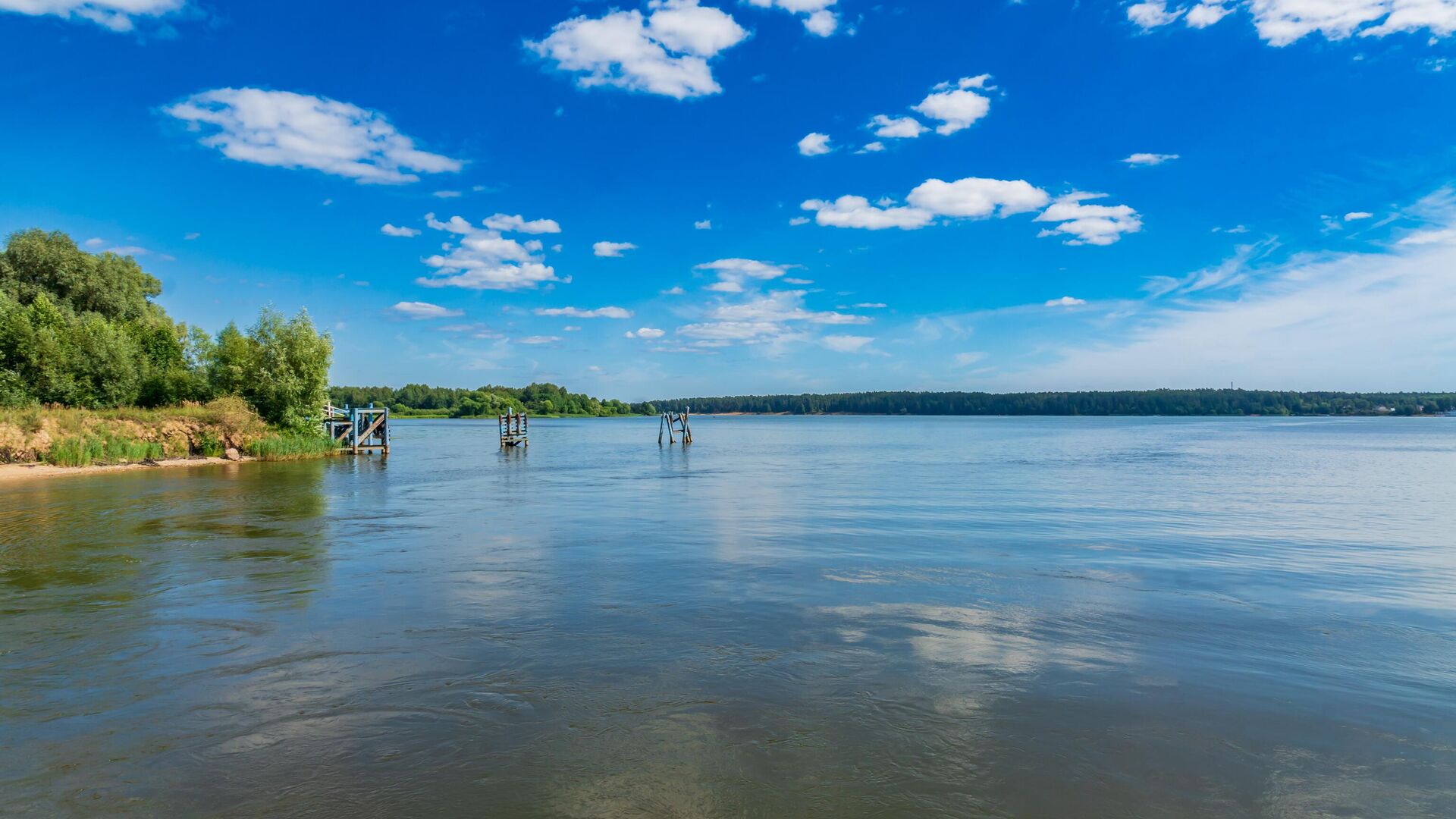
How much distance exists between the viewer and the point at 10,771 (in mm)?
5816

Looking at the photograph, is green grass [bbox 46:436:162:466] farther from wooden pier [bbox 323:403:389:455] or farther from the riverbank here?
wooden pier [bbox 323:403:389:455]

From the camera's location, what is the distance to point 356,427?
55375mm

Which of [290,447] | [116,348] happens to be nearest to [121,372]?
[116,348]

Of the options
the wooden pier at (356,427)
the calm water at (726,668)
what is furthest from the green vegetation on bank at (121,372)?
the calm water at (726,668)

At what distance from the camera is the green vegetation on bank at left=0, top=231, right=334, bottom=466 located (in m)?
Answer: 38.7

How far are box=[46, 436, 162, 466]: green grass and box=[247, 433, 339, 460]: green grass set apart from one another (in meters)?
5.78

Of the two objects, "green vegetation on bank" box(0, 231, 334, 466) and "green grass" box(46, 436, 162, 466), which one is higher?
"green vegetation on bank" box(0, 231, 334, 466)

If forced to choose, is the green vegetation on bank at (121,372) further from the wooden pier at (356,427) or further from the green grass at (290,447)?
the wooden pier at (356,427)

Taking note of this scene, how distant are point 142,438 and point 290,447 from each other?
27.4ft

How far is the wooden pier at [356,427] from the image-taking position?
54.4 m

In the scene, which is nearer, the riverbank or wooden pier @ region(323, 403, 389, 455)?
the riverbank

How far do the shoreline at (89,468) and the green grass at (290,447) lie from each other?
79.1 inches

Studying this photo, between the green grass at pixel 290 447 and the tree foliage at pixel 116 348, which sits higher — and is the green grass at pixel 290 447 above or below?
below

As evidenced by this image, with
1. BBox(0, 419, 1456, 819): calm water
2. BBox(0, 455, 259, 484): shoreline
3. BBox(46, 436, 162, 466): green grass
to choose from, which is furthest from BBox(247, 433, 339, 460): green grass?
BBox(0, 419, 1456, 819): calm water
